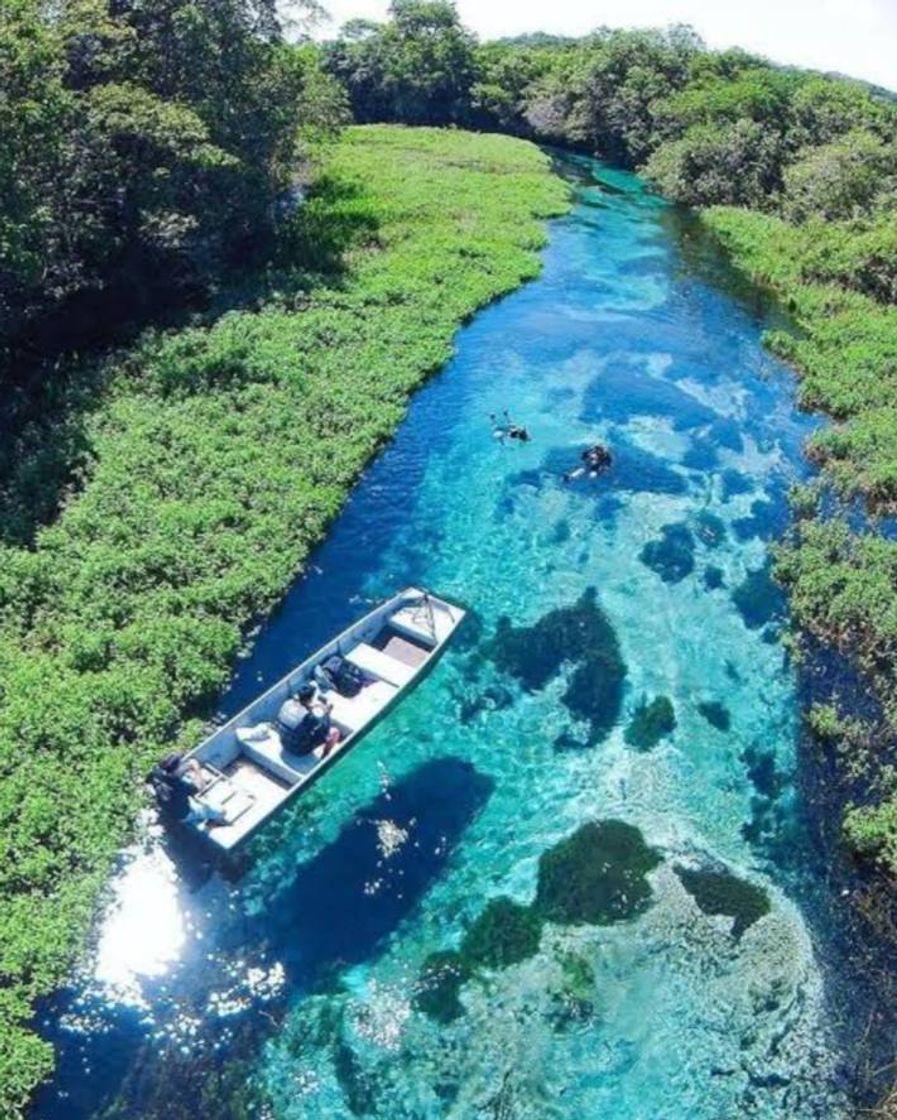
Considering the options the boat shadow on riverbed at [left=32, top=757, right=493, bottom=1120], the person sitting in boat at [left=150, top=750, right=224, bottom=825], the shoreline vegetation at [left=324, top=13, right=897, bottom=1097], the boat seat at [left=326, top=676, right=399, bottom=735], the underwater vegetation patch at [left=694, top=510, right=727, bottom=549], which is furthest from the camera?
the underwater vegetation patch at [left=694, top=510, right=727, bottom=549]

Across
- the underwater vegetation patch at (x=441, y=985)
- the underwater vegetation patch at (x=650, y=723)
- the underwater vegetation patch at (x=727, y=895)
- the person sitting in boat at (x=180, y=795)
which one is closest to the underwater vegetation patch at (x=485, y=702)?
the underwater vegetation patch at (x=650, y=723)

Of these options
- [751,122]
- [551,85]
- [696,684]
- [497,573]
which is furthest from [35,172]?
[551,85]

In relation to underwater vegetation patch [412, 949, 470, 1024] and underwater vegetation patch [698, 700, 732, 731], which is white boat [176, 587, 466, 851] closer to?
underwater vegetation patch [412, 949, 470, 1024]

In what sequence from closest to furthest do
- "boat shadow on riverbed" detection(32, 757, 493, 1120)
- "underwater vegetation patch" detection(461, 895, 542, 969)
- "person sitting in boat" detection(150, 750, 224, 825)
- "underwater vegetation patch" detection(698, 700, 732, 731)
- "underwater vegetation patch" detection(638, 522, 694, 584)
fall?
"boat shadow on riverbed" detection(32, 757, 493, 1120) → "underwater vegetation patch" detection(461, 895, 542, 969) → "person sitting in boat" detection(150, 750, 224, 825) → "underwater vegetation patch" detection(698, 700, 732, 731) → "underwater vegetation patch" detection(638, 522, 694, 584)

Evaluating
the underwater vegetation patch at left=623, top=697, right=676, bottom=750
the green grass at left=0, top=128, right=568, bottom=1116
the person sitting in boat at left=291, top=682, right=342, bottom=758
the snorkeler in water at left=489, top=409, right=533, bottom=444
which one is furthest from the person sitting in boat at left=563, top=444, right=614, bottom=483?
the person sitting in boat at left=291, top=682, right=342, bottom=758

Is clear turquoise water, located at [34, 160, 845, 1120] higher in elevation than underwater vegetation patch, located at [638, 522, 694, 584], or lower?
lower

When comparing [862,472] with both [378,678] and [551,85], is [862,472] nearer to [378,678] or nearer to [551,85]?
[378,678]
